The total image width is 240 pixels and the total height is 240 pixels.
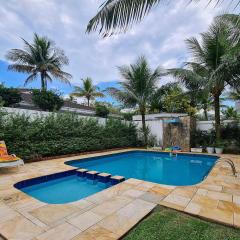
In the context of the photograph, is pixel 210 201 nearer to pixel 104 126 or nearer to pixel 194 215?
pixel 194 215

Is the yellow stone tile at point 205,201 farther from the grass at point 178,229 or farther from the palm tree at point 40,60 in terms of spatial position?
the palm tree at point 40,60

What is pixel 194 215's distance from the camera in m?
3.62

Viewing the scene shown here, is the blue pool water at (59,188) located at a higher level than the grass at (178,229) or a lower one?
lower

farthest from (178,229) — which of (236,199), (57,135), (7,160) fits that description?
(57,135)

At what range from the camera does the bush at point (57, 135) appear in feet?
28.3

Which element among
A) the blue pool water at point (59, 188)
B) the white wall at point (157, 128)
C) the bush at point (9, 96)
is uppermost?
the bush at point (9, 96)

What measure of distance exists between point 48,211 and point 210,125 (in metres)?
14.0

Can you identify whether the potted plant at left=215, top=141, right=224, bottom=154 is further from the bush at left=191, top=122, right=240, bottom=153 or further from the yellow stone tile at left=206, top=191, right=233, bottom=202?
the yellow stone tile at left=206, top=191, right=233, bottom=202

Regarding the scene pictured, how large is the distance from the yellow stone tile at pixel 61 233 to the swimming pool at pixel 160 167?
479cm

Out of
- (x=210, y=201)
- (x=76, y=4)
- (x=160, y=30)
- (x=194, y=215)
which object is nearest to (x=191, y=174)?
(x=210, y=201)

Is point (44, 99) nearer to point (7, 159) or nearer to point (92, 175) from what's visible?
point (7, 159)

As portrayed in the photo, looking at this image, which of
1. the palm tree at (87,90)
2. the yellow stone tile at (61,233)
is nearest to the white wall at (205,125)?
the yellow stone tile at (61,233)

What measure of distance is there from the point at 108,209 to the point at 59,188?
3.07m

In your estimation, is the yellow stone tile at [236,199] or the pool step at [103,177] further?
the pool step at [103,177]
